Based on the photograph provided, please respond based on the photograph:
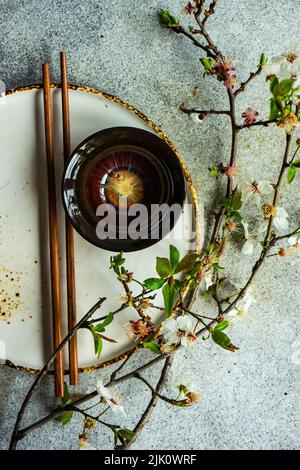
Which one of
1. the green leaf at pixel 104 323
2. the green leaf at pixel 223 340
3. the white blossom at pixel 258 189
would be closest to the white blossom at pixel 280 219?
the white blossom at pixel 258 189

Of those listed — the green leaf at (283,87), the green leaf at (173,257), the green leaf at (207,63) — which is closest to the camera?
the green leaf at (283,87)

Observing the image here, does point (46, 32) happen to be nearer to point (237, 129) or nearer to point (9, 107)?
point (9, 107)

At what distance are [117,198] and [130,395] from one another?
439 millimetres

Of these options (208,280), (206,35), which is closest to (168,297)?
(208,280)

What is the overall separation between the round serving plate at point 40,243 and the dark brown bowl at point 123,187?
5 centimetres

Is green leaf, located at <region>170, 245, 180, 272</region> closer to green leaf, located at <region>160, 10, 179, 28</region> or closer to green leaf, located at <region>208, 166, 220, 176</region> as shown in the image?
green leaf, located at <region>208, 166, 220, 176</region>

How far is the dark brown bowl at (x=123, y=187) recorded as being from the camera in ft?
3.39

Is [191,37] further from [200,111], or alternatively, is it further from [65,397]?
[65,397]

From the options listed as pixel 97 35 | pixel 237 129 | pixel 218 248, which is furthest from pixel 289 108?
pixel 97 35

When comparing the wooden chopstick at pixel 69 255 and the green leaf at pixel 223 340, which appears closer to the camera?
the green leaf at pixel 223 340

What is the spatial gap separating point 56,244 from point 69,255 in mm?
35

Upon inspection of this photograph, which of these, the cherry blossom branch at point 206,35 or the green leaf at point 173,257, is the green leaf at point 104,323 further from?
the cherry blossom branch at point 206,35

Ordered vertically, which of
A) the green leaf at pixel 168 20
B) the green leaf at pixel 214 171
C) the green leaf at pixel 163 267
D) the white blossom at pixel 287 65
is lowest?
the green leaf at pixel 163 267

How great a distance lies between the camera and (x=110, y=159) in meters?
1.10
